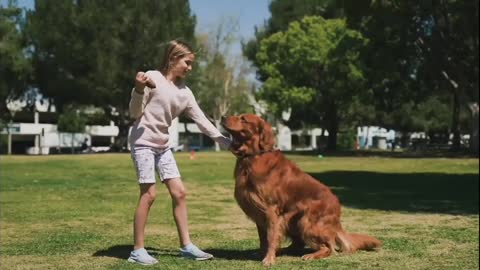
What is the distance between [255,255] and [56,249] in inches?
90.0

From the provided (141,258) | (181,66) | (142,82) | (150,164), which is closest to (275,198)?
(150,164)

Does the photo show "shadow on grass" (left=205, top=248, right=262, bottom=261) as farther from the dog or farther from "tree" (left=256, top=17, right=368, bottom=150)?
"tree" (left=256, top=17, right=368, bottom=150)

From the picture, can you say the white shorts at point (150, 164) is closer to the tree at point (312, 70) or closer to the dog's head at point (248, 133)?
the dog's head at point (248, 133)

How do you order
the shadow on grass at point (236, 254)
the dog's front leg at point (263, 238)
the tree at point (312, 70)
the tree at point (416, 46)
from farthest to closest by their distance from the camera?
1. the tree at point (312, 70)
2. the tree at point (416, 46)
3. the shadow on grass at point (236, 254)
4. the dog's front leg at point (263, 238)

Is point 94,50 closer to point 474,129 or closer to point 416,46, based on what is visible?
point 416,46

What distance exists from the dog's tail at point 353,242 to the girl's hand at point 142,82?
264 cm

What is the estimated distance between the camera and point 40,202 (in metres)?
13.2

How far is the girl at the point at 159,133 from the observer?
20.2 feet

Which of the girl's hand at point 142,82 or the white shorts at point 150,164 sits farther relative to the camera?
the white shorts at point 150,164

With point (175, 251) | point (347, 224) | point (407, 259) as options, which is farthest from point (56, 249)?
point (347, 224)

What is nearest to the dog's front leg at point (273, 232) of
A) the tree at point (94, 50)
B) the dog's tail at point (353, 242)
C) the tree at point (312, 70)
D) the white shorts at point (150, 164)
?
the dog's tail at point (353, 242)

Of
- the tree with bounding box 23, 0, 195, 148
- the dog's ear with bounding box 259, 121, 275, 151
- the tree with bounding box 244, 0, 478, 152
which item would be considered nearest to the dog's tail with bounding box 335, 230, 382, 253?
the dog's ear with bounding box 259, 121, 275, 151

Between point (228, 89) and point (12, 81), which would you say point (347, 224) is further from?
point (228, 89)

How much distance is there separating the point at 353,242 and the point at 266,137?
1609 mm
